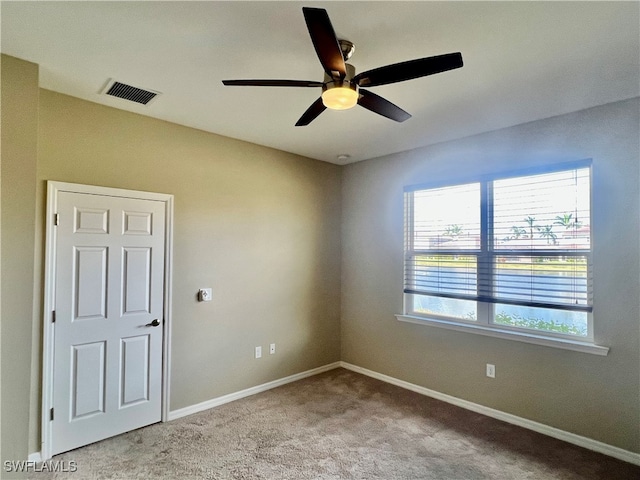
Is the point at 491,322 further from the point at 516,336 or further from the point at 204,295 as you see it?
the point at 204,295

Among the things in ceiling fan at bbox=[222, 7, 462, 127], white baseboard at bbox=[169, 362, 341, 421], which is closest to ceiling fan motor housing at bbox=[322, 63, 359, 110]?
ceiling fan at bbox=[222, 7, 462, 127]

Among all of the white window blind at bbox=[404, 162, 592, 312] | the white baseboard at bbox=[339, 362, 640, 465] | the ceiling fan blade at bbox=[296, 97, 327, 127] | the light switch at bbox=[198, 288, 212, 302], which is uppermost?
the ceiling fan blade at bbox=[296, 97, 327, 127]

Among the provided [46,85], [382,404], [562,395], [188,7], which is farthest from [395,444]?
[46,85]

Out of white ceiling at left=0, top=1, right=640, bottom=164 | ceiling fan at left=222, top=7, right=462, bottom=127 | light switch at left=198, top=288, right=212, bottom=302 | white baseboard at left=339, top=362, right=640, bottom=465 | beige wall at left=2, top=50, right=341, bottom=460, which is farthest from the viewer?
light switch at left=198, top=288, right=212, bottom=302

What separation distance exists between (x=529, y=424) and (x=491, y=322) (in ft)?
2.93

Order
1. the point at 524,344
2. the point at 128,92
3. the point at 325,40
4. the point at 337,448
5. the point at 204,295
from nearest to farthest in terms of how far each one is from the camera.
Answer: the point at 325,40 → the point at 128,92 → the point at 337,448 → the point at 524,344 → the point at 204,295

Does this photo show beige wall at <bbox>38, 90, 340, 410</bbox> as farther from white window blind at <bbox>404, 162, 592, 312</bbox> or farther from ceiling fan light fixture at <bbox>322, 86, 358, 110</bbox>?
ceiling fan light fixture at <bbox>322, 86, 358, 110</bbox>

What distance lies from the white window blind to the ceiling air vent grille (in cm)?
277

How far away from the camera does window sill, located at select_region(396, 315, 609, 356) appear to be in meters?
2.70

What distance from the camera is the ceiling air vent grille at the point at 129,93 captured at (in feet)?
8.14

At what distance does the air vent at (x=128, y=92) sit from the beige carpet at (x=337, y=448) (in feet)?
8.92

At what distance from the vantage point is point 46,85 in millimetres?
2477

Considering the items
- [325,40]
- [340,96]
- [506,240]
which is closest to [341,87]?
[340,96]

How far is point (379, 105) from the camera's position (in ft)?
6.84
